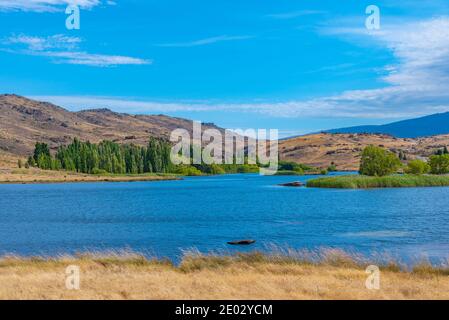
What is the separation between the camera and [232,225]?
68.1 meters

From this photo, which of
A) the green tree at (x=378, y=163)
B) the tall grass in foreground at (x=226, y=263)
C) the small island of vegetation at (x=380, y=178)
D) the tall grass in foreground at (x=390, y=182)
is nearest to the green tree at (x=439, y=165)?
the small island of vegetation at (x=380, y=178)

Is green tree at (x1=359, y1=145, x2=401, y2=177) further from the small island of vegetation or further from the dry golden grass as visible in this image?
the dry golden grass

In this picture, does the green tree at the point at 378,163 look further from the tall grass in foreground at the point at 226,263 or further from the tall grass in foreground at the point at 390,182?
the tall grass in foreground at the point at 226,263

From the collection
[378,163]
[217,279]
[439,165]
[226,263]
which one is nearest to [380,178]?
[378,163]

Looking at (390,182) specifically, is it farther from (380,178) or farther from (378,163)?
(378,163)

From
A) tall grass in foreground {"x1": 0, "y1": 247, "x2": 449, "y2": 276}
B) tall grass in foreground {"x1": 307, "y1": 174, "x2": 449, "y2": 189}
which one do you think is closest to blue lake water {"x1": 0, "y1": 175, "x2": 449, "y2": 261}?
tall grass in foreground {"x1": 0, "y1": 247, "x2": 449, "y2": 276}

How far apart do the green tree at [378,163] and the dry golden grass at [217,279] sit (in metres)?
102

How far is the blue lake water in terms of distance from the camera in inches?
1986

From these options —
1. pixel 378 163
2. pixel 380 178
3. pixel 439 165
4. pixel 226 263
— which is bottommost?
pixel 226 263

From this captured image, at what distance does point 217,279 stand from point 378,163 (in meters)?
112
